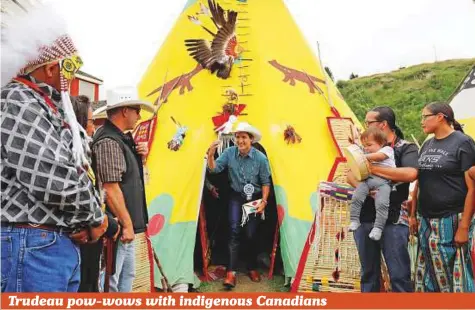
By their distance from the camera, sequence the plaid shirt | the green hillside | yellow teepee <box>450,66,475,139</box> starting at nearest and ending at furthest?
the plaid shirt
yellow teepee <box>450,66,475,139</box>
the green hillside

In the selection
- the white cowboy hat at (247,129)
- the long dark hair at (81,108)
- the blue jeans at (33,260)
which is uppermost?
the white cowboy hat at (247,129)

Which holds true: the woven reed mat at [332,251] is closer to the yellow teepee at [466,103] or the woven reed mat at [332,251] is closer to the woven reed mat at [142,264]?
the woven reed mat at [142,264]

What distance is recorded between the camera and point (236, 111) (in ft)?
16.9

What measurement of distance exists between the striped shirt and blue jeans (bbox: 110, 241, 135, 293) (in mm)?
421

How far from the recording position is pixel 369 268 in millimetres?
3402

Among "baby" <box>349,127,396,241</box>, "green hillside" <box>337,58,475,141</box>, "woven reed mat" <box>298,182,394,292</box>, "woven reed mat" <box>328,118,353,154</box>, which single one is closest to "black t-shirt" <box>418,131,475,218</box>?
"baby" <box>349,127,396,241</box>

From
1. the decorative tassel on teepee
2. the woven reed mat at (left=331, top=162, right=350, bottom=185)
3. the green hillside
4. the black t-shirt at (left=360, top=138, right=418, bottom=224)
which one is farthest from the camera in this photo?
the green hillside

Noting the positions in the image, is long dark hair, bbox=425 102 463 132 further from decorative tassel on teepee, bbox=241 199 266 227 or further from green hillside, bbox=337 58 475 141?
green hillside, bbox=337 58 475 141

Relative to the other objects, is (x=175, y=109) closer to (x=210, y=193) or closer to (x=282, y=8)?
(x=210, y=193)

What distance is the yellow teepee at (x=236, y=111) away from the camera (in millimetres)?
4633

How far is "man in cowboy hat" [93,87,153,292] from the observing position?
2.81 m

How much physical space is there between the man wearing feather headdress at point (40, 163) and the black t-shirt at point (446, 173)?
7.40ft

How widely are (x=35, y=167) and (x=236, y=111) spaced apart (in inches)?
135

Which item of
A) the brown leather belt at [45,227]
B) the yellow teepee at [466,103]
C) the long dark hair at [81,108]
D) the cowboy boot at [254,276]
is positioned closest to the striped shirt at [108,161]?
the long dark hair at [81,108]
